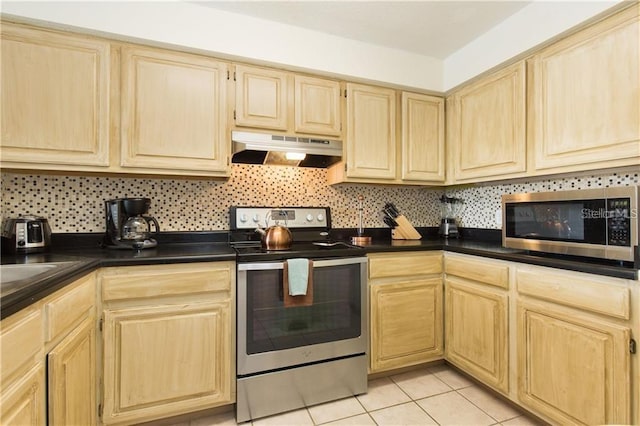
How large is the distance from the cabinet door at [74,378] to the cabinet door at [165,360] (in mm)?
89

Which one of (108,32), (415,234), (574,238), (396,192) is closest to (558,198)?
(574,238)

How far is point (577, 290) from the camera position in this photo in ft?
4.62

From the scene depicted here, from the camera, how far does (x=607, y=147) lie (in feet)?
4.94

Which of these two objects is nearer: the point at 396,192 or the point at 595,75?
the point at 595,75

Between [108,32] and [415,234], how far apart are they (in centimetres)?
237

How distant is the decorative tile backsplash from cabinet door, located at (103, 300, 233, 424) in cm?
→ 72

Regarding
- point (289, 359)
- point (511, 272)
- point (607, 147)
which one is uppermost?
point (607, 147)

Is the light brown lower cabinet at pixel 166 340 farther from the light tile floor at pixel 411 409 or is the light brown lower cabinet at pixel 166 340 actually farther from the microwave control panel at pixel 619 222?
the microwave control panel at pixel 619 222

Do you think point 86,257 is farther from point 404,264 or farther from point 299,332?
point 404,264

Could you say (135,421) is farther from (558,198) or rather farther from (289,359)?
(558,198)

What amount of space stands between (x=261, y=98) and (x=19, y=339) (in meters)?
1.64

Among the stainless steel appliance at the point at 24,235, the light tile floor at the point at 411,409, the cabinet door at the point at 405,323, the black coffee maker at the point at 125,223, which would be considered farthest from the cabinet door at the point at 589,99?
the stainless steel appliance at the point at 24,235

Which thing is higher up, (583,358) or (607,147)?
(607,147)

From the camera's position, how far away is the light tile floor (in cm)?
168
